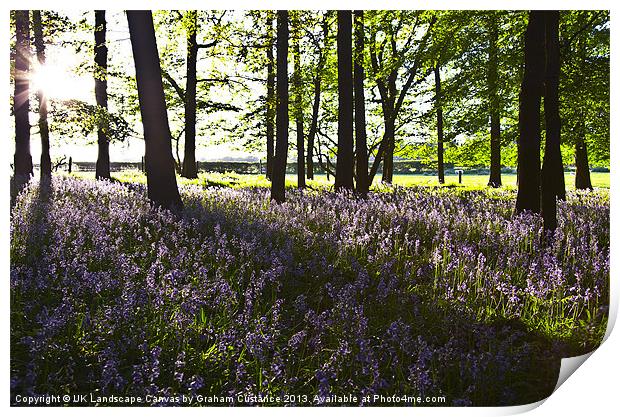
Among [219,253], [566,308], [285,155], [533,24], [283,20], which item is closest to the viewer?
[566,308]

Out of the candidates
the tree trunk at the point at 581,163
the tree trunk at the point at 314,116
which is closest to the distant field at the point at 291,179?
the tree trunk at the point at 581,163

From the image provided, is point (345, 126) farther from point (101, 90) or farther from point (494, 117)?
point (101, 90)

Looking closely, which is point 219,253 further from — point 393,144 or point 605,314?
point 393,144

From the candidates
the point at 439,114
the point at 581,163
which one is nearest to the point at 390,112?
the point at 439,114

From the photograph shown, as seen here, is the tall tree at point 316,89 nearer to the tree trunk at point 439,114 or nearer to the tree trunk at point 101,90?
the tree trunk at point 439,114

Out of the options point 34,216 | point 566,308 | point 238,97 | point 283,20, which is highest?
point 283,20
